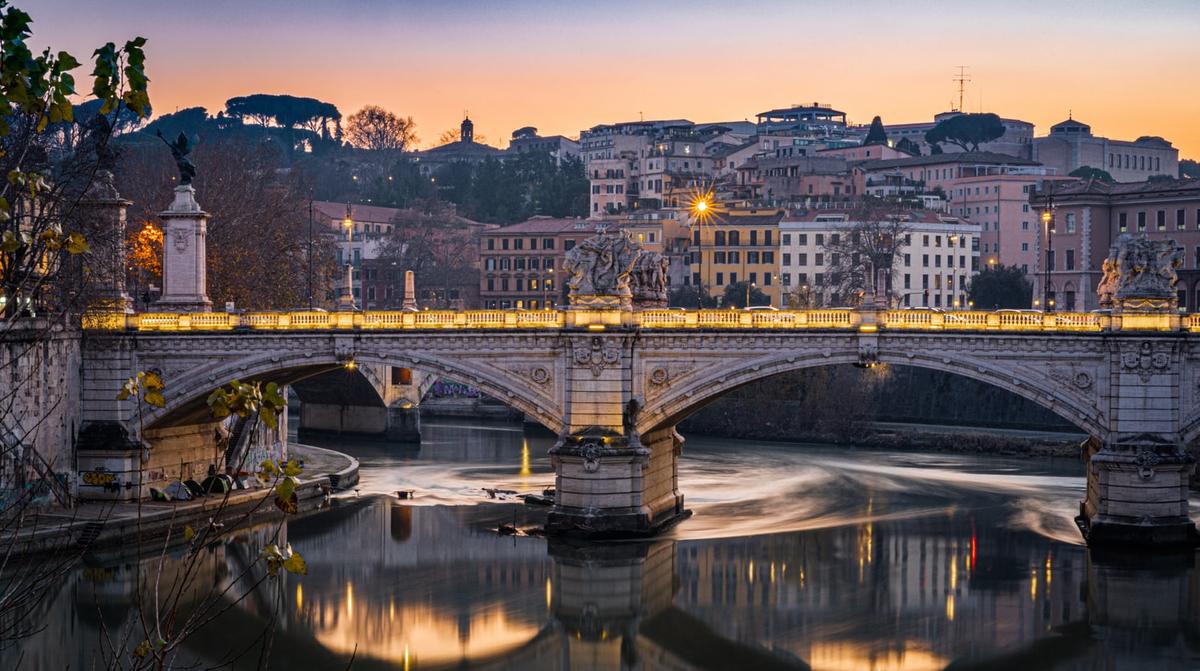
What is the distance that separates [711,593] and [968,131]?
4937 inches

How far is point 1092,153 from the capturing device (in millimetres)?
152875

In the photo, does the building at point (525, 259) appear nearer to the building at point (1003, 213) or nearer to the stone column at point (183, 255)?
the building at point (1003, 213)

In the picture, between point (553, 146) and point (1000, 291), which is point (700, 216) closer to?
point (1000, 291)

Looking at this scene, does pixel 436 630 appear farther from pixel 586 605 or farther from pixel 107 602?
pixel 107 602

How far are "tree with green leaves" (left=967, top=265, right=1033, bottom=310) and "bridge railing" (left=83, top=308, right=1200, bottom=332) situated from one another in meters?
48.4

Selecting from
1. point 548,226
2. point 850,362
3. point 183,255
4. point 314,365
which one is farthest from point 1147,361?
point 548,226

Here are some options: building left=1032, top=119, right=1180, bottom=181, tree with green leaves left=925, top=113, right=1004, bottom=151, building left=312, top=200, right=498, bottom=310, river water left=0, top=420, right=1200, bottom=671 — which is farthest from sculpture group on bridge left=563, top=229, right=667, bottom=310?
tree with green leaves left=925, top=113, right=1004, bottom=151


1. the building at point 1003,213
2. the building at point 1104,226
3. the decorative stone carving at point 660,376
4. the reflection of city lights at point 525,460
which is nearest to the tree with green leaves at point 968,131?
the building at point 1003,213

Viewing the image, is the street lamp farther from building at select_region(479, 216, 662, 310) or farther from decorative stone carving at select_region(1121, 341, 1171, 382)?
decorative stone carving at select_region(1121, 341, 1171, 382)

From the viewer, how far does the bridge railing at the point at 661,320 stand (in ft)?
147

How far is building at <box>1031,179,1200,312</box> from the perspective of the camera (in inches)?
3029

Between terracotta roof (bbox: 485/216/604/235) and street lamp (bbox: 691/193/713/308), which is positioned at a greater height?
terracotta roof (bbox: 485/216/604/235)

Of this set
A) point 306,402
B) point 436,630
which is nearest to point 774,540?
point 436,630

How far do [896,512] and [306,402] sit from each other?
37.7 metres
